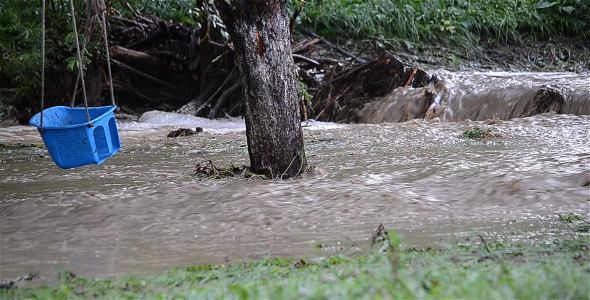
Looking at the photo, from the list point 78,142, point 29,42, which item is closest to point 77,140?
point 78,142

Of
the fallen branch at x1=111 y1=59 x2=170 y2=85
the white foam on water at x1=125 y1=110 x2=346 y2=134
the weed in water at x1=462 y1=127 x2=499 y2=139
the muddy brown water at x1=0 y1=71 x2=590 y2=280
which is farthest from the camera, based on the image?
the fallen branch at x1=111 y1=59 x2=170 y2=85

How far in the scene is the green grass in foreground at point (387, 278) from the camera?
6.44 ft

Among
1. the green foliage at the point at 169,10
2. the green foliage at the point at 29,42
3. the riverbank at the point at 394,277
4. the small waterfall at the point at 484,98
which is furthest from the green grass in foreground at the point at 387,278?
the green foliage at the point at 169,10

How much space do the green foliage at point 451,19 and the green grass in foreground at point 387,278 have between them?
30.3ft

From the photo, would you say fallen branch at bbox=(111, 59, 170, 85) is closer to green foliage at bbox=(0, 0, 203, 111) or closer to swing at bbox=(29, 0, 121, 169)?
green foliage at bbox=(0, 0, 203, 111)

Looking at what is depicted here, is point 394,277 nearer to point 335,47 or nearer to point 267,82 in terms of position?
point 267,82

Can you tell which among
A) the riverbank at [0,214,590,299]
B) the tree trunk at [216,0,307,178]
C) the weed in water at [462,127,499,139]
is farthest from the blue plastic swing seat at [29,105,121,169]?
the weed in water at [462,127,499,139]

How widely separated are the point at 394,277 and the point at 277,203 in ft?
7.68

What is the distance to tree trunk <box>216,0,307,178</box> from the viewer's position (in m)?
4.93

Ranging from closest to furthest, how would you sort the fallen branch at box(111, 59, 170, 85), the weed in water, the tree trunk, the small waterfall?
1. the tree trunk
2. the weed in water
3. the small waterfall
4. the fallen branch at box(111, 59, 170, 85)

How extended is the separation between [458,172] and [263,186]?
4.40 feet

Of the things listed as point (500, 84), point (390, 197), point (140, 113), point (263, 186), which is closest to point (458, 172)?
point (390, 197)

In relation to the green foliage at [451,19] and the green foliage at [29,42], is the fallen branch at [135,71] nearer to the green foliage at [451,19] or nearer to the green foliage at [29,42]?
the green foliage at [29,42]

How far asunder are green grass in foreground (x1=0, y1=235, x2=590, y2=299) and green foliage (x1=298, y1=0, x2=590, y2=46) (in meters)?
9.24
